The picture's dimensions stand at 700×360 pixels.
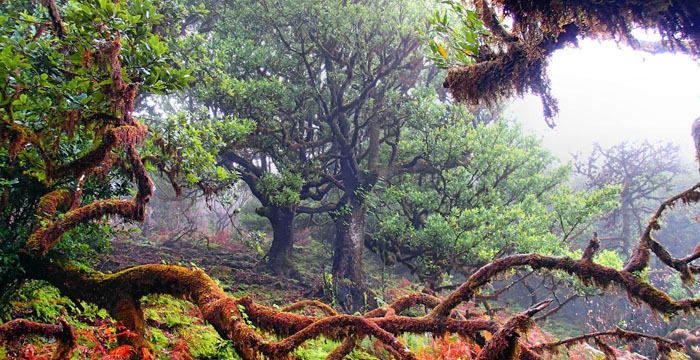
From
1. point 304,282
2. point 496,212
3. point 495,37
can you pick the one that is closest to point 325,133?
point 304,282

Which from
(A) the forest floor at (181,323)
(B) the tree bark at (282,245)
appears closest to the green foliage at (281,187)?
(B) the tree bark at (282,245)

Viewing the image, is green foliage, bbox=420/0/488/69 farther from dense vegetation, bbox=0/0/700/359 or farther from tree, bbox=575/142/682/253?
tree, bbox=575/142/682/253


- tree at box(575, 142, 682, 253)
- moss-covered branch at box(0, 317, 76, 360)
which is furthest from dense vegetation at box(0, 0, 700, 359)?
tree at box(575, 142, 682, 253)

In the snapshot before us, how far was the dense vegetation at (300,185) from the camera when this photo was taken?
335 centimetres

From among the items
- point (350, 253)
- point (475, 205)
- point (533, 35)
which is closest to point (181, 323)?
point (350, 253)

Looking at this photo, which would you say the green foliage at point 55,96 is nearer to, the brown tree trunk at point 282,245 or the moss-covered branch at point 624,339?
the moss-covered branch at point 624,339

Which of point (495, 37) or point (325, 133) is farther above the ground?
point (325, 133)

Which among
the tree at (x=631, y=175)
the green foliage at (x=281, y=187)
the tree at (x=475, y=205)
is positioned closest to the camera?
the tree at (x=475, y=205)

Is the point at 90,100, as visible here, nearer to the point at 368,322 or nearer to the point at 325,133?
the point at 368,322

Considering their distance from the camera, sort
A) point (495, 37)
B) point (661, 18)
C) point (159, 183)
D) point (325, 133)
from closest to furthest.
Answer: point (661, 18) < point (495, 37) < point (325, 133) < point (159, 183)

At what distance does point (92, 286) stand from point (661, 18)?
6.46 meters

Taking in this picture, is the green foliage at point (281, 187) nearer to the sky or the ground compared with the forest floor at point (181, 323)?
nearer to the sky

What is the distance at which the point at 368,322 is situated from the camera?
341 cm

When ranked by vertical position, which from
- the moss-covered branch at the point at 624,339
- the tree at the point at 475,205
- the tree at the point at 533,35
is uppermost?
the tree at the point at 533,35
